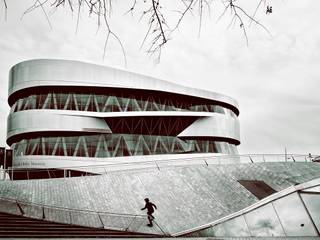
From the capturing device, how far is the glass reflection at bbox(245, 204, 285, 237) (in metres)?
19.0

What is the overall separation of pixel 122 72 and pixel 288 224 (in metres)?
25.9

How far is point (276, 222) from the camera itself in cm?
1928

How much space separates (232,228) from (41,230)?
8069 millimetres

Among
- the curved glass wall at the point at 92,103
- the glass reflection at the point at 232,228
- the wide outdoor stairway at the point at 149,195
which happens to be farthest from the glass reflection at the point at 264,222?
the curved glass wall at the point at 92,103

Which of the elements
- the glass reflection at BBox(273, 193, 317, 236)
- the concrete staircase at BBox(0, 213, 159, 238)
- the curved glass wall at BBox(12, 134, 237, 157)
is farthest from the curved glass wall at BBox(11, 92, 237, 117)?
the glass reflection at BBox(273, 193, 317, 236)

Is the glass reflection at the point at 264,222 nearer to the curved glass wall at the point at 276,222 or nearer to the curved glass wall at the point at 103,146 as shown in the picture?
the curved glass wall at the point at 276,222

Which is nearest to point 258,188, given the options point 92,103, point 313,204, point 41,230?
point 313,204

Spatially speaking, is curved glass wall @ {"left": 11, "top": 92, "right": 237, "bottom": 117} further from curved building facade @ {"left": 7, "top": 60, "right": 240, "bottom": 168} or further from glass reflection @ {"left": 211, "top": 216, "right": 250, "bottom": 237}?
glass reflection @ {"left": 211, "top": 216, "right": 250, "bottom": 237}

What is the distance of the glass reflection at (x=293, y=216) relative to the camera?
19.0m

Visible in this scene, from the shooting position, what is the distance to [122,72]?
41.6 metres

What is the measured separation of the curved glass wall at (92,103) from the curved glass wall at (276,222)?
24143 millimetres

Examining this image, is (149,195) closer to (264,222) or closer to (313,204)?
(264,222)

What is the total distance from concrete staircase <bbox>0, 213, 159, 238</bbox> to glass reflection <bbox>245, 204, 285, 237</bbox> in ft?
14.6

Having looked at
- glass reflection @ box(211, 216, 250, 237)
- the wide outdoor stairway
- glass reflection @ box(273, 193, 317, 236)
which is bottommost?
the wide outdoor stairway
